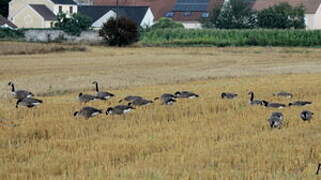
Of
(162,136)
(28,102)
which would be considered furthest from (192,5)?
(162,136)

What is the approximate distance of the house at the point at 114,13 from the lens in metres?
108

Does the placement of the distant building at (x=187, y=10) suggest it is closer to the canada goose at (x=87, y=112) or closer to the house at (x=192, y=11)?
the house at (x=192, y=11)

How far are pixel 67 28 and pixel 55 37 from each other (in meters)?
2.72

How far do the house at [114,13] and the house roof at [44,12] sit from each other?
4.39m

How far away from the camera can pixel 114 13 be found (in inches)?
4254

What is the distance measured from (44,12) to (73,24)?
2152 cm

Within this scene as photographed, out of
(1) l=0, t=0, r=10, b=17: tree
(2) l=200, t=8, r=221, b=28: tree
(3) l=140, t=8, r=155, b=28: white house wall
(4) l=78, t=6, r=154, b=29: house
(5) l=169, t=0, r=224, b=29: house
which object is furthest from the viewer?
(5) l=169, t=0, r=224, b=29: house

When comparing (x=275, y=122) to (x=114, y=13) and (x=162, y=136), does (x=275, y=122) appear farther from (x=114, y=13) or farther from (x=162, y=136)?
(x=114, y=13)

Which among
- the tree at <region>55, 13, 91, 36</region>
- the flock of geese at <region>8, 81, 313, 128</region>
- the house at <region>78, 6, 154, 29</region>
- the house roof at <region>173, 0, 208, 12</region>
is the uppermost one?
the house roof at <region>173, 0, 208, 12</region>

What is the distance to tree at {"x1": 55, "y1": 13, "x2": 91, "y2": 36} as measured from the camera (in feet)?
291

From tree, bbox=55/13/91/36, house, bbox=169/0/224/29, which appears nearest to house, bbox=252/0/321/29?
house, bbox=169/0/224/29

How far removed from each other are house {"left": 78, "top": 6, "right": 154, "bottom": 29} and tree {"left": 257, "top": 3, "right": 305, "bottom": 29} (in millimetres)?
19548

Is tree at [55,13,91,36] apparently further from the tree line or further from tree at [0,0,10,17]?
tree at [0,0,10,17]

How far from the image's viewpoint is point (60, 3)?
112250 mm
